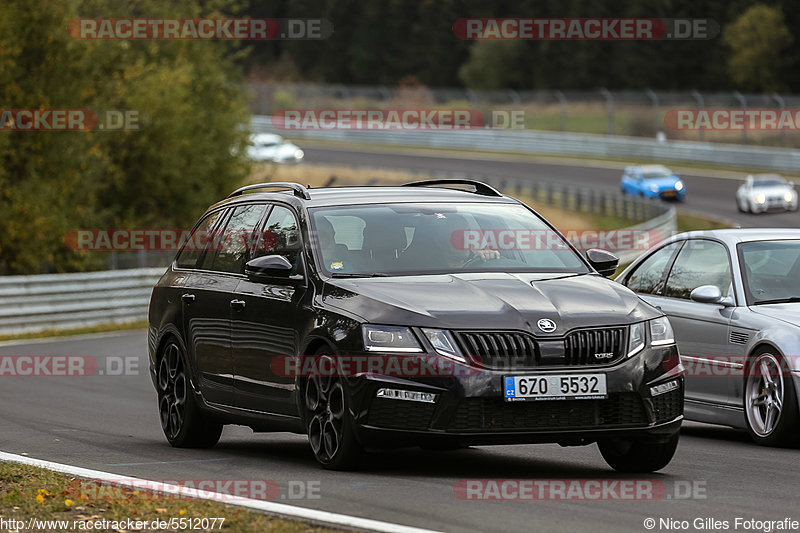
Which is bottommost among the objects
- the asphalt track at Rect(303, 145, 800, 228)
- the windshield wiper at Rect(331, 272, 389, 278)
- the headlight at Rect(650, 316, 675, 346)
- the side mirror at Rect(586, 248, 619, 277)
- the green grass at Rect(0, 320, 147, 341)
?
the asphalt track at Rect(303, 145, 800, 228)

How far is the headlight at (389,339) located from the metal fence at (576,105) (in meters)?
48.5

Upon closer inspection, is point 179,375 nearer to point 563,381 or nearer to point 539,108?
point 563,381

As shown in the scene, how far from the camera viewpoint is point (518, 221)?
385 inches

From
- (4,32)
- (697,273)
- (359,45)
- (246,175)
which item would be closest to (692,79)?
(359,45)

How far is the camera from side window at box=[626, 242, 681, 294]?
40.3 feet

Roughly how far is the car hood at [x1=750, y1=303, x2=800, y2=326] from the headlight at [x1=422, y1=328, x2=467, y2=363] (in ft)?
11.7

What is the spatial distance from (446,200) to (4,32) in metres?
24.1

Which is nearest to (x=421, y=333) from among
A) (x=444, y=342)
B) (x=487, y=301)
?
(x=444, y=342)

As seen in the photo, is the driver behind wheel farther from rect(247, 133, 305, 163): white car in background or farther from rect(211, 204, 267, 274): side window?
rect(247, 133, 305, 163): white car in background

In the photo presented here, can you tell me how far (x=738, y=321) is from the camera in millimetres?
11234

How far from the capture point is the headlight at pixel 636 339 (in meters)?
8.46

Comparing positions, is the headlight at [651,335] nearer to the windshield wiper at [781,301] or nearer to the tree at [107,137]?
the windshield wiper at [781,301]

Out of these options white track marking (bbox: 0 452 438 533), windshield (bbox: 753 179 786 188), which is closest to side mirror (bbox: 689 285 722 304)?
white track marking (bbox: 0 452 438 533)

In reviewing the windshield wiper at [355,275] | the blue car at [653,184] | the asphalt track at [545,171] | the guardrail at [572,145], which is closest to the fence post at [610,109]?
the guardrail at [572,145]
